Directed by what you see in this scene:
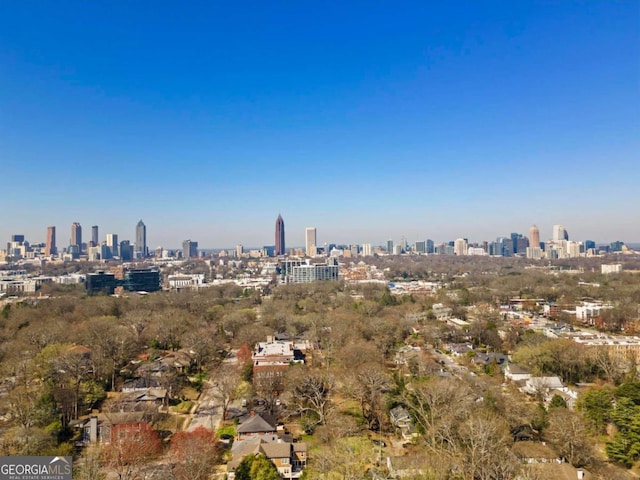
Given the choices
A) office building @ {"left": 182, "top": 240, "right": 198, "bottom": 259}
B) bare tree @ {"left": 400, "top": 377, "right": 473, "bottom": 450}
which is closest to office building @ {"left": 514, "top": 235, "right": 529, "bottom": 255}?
office building @ {"left": 182, "top": 240, "right": 198, "bottom": 259}

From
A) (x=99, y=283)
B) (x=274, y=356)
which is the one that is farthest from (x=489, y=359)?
(x=99, y=283)

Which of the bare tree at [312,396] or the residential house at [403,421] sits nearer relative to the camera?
the residential house at [403,421]

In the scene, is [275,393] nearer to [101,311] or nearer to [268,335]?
[268,335]

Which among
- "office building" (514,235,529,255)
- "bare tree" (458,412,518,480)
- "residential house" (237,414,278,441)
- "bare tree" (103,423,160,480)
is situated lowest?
"residential house" (237,414,278,441)

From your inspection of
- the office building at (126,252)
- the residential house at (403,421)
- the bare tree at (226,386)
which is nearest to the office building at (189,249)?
the office building at (126,252)

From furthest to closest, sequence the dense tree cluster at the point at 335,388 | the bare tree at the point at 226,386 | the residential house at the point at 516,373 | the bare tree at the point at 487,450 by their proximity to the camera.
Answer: the residential house at the point at 516,373
the bare tree at the point at 226,386
the dense tree cluster at the point at 335,388
the bare tree at the point at 487,450

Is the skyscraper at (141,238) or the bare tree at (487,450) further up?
the skyscraper at (141,238)

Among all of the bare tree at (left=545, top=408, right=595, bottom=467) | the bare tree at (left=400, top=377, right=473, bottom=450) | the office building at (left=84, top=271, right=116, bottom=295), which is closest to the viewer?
the bare tree at (left=545, top=408, right=595, bottom=467)

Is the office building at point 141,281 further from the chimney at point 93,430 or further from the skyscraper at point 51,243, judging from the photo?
the skyscraper at point 51,243

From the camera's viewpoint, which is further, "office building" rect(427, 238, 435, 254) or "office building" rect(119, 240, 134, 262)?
"office building" rect(427, 238, 435, 254)

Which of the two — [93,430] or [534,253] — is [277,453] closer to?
[93,430]

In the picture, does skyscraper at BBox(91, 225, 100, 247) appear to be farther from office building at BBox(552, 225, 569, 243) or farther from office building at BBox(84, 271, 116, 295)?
office building at BBox(552, 225, 569, 243)
